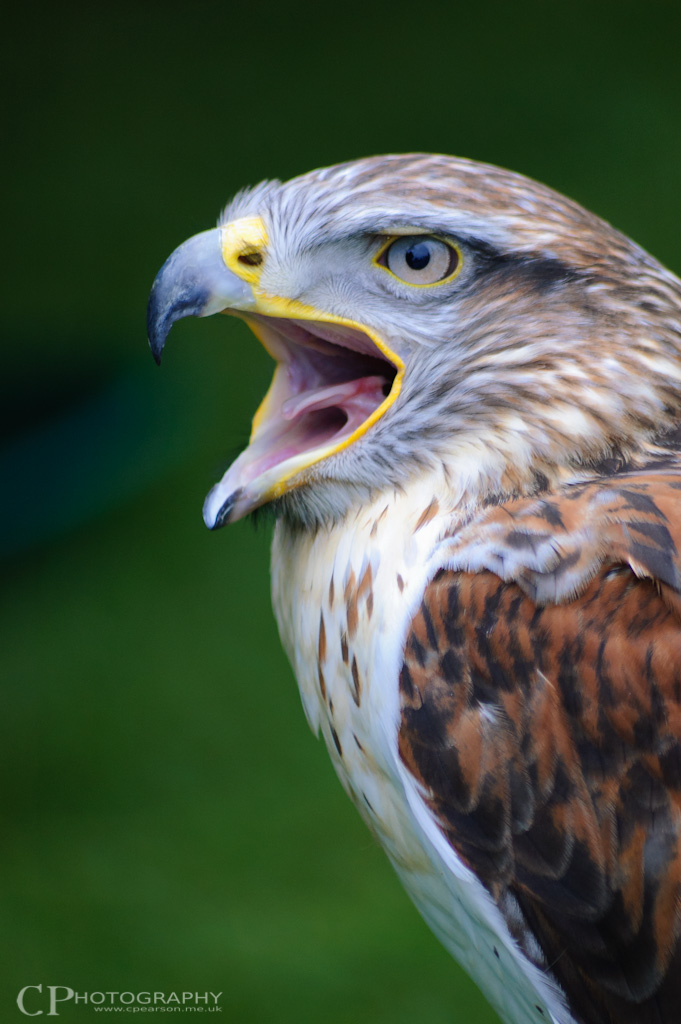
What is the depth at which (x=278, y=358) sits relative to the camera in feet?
3.47

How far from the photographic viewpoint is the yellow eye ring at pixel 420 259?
92cm

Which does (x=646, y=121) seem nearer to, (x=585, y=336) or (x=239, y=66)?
(x=239, y=66)

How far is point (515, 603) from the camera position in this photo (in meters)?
0.80

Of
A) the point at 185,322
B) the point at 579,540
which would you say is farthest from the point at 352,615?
the point at 185,322

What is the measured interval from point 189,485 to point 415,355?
1837 mm

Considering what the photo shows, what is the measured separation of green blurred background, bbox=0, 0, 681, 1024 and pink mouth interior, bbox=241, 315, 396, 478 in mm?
1477

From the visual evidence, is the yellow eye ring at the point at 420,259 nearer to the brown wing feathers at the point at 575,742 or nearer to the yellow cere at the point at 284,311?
the yellow cere at the point at 284,311

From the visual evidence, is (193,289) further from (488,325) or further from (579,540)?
(579,540)

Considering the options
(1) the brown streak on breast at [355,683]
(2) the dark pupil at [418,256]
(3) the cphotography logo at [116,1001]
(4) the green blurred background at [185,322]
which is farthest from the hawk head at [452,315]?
(4) the green blurred background at [185,322]

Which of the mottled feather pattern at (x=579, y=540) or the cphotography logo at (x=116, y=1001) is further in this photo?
the cphotography logo at (x=116, y=1001)

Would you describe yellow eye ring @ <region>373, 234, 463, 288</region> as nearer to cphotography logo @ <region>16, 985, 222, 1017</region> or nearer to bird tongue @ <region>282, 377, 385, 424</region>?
bird tongue @ <region>282, 377, 385, 424</region>

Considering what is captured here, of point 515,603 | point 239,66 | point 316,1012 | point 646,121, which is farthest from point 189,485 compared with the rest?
point 515,603

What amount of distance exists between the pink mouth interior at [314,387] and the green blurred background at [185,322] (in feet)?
4.85

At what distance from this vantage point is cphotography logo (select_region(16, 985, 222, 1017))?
6.47 feet
